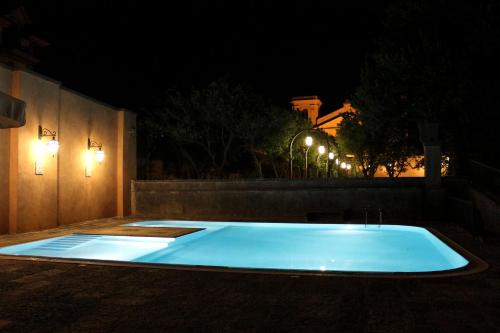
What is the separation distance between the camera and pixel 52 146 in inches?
443

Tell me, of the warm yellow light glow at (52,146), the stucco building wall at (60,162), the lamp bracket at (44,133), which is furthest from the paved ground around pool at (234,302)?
the lamp bracket at (44,133)

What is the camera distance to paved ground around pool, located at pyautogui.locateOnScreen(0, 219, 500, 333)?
3941 mm

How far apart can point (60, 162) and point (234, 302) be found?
9081 millimetres

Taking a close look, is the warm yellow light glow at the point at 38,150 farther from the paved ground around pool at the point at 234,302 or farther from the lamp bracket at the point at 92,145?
the paved ground around pool at the point at 234,302

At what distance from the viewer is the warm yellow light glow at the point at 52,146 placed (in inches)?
442

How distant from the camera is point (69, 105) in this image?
41.7 feet

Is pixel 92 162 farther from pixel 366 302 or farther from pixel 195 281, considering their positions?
pixel 366 302

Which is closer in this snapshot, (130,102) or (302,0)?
(302,0)

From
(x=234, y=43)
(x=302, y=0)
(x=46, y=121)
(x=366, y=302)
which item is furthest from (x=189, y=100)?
(x=366, y=302)

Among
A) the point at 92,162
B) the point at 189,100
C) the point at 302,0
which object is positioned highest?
the point at 302,0

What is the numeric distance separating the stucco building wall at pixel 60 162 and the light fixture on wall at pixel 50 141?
107 mm

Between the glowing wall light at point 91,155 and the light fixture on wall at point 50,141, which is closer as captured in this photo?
the light fixture on wall at point 50,141

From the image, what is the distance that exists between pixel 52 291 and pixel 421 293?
4.14 m

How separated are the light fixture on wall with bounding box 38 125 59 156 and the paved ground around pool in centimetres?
545
